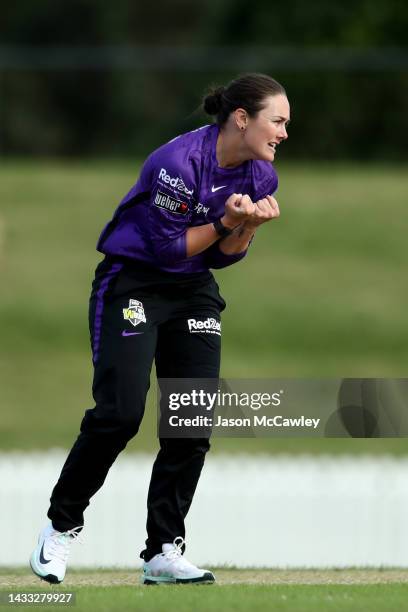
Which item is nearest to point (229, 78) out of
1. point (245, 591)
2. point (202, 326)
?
point (202, 326)

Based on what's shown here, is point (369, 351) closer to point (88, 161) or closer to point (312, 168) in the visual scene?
point (312, 168)

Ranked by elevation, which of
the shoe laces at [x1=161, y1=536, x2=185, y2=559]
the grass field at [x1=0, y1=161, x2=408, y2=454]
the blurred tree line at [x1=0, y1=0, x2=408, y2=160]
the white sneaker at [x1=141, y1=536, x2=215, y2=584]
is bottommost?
the white sneaker at [x1=141, y1=536, x2=215, y2=584]

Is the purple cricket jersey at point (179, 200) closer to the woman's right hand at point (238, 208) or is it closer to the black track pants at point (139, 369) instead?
the black track pants at point (139, 369)

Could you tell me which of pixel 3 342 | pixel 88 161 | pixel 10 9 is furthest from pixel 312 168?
pixel 10 9

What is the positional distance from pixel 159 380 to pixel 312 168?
1588 cm

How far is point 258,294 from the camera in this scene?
1698 centimetres

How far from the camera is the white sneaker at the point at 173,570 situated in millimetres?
5629

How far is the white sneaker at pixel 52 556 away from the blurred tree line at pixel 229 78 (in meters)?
15.4

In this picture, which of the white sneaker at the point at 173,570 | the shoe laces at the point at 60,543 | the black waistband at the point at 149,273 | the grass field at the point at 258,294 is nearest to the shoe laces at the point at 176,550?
the white sneaker at the point at 173,570

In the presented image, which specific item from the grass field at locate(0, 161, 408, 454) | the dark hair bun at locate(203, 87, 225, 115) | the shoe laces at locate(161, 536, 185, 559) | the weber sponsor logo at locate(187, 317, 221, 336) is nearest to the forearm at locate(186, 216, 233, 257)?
the weber sponsor logo at locate(187, 317, 221, 336)

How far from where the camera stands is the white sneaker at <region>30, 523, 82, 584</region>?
5.53 meters

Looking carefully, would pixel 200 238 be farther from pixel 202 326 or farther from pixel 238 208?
pixel 202 326

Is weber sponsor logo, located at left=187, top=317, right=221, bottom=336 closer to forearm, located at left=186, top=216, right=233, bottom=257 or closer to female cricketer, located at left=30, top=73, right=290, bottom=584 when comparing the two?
female cricketer, located at left=30, top=73, right=290, bottom=584

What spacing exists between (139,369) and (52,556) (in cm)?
89
